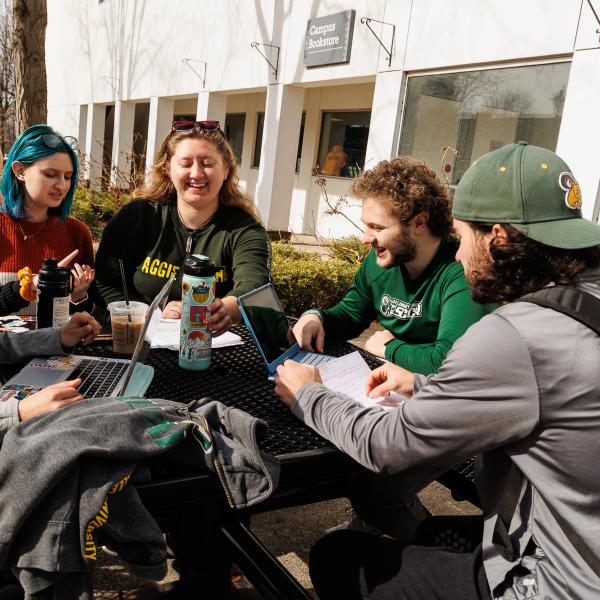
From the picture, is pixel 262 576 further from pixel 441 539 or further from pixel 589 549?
pixel 589 549

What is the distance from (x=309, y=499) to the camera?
5.42ft

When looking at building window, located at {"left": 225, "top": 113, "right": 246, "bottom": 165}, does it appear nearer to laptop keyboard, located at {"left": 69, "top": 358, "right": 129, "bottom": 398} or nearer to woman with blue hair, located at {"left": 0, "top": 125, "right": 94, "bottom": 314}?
woman with blue hair, located at {"left": 0, "top": 125, "right": 94, "bottom": 314}

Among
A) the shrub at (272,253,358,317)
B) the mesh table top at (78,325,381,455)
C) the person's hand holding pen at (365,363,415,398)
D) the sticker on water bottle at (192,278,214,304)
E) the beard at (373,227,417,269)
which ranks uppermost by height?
the beard at (373,227,417,269)

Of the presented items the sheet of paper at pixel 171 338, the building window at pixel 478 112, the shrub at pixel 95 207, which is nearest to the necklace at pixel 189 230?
the sheet of paper at pixel 171 338

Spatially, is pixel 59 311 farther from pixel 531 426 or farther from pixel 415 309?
pixel 531 426

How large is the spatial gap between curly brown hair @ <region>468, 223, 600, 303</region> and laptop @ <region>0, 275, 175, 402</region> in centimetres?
89

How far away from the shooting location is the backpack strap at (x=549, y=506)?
3.92 ft

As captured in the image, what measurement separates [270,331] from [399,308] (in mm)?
672

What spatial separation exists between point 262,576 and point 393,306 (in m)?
1.28

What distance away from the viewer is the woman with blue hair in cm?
283

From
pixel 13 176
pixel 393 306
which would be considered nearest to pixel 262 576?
pixel 393 306

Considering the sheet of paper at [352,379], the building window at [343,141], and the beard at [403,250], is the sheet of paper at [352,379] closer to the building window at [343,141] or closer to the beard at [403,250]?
the beard at [403,250]

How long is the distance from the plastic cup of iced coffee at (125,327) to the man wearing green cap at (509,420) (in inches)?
30.1

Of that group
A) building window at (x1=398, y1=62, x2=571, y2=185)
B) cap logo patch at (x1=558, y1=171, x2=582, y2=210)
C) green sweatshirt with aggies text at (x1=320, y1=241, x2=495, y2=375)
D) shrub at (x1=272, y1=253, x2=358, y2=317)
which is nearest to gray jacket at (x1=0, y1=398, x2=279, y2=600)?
cap logo patch at (x1=558, y1=171, x2=582, y2=210)
